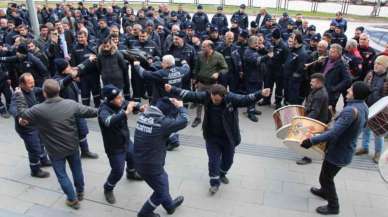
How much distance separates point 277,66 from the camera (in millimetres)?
8516

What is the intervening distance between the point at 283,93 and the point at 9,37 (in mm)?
7750

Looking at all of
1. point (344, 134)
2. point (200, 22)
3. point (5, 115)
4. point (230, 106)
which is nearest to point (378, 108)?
point (344, 134)

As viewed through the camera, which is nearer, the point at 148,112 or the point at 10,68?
the point at 148,112

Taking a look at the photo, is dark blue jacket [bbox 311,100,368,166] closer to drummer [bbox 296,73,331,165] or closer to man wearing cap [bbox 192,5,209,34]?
drummer [bbox 296,73,331,165]

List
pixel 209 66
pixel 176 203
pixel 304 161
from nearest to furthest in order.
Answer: pixel 176 203 < pixel 304 161 < pixel 209 66

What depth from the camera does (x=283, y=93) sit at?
8.97 meters

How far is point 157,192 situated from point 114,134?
0.95 metres

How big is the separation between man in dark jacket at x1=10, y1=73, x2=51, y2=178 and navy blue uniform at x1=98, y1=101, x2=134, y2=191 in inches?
50.8

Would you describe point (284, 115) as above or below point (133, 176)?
above

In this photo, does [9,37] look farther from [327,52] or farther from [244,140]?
[327,52]

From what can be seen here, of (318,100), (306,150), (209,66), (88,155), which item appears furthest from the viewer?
(209,66)

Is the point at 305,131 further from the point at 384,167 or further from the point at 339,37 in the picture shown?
the point at 339,37

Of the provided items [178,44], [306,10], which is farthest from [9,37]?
[306,10]

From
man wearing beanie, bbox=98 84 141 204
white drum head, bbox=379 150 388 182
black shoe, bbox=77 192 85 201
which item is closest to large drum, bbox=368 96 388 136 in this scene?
white drum head, bbox=379 150 388 182
